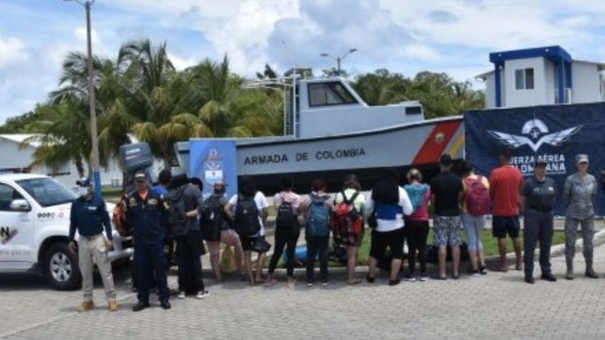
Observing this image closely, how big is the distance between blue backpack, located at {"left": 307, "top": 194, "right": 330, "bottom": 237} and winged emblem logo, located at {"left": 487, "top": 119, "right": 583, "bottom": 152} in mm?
5457

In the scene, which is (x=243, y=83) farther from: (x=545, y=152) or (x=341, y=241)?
(x=341, y=241)

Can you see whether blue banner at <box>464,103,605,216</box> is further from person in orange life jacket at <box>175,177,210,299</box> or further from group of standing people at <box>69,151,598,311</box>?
person in orange life jacket at <box>175,177,210,299</box>

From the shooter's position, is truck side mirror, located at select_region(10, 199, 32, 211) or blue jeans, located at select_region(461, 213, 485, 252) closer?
blue jeans, located at select_region(461, 213, 485, 252)

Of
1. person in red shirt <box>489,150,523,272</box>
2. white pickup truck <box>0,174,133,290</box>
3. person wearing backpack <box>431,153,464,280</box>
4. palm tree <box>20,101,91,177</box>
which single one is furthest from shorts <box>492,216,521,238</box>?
palm tree <box>20,101,91,177</box>

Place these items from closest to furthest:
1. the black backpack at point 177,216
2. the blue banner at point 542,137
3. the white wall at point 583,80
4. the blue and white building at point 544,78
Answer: the black backpack at point 177,216, the blue banner at point 542,137, the blue and white building at point 544,78, the white wall at point 583,80

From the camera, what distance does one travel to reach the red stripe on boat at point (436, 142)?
16609 millimetres

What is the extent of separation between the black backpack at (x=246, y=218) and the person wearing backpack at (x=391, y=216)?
162 cm

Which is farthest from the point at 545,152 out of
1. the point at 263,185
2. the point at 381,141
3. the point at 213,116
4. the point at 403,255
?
the point at 213,116

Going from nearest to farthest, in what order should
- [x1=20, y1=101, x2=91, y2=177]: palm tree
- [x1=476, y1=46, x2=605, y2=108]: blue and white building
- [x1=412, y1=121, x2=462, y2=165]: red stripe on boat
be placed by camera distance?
[x1=412, y1=121, x2=462, y2=165]: red stripe on boat
[x1=20, y1=101, x2=91, y2=177]: palm tree
[x1=476, y1=46, x2=605, y2=108]: blue and white building

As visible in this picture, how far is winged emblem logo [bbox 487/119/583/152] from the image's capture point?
14.7m

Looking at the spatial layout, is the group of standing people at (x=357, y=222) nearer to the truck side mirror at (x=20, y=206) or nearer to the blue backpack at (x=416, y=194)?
the blue backpack at (x=416, y=194)

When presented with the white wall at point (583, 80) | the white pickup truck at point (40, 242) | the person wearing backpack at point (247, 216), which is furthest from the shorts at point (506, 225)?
the white wall at point (583, 80)

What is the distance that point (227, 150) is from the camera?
58.4 feet

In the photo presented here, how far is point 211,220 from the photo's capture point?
11.4 m
